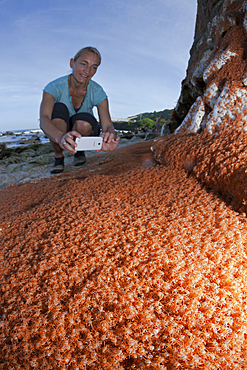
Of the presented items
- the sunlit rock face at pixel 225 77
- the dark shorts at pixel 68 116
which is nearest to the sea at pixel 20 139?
the dark shorts at pixel 68 116

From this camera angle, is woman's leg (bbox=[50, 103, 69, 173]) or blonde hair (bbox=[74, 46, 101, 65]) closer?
blonde hair (bbox=[74, 46, 101, 65])

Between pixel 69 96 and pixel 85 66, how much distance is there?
0.50 m

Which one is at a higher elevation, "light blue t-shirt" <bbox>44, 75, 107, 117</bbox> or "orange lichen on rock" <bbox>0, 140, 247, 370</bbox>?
"light blue t-shirt" <bbox>44, 75, 107, 117</bbox>

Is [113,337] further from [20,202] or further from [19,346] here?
[20,202]

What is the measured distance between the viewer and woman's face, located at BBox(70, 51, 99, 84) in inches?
108

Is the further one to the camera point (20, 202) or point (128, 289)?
point (20, 202)

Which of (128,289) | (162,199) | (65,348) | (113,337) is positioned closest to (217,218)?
(162,199)

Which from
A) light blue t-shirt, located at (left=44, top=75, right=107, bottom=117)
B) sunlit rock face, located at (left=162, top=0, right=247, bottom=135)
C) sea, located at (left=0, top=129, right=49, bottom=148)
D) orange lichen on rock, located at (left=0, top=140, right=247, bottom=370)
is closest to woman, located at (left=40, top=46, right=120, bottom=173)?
light blue t-shirt, located at (left=44, top=75, right=107, bottom=117)

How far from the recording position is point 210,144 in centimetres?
149

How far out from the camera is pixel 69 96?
3.08 m

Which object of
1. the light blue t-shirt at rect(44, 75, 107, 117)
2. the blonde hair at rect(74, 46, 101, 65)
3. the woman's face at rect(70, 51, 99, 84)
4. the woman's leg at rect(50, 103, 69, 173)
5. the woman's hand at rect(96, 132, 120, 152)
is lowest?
the woman's hand at rect(96, 132, 120, 152)

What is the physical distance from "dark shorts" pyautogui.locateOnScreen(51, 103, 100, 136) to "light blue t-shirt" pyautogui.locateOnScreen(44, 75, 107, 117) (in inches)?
3.7

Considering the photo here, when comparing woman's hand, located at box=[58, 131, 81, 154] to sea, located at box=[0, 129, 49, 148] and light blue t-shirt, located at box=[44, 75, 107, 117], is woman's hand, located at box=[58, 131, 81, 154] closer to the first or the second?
light blue t-shirt, located at box=[44, 75, 107, 117]

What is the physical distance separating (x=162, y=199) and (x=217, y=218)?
12.4 inches
